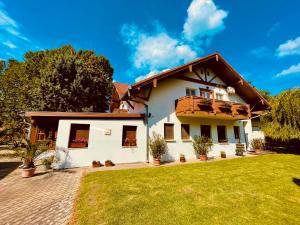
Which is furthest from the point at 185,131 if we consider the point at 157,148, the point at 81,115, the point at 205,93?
the point at 81,115

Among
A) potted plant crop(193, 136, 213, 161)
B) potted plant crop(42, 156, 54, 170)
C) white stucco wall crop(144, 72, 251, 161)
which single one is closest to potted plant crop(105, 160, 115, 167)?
potted plant crop(42, 156, 54, 170)

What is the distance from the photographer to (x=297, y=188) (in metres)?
6.61

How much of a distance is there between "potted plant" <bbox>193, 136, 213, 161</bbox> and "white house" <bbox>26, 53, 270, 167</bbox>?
483 millimetres

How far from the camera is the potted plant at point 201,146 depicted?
1323cm

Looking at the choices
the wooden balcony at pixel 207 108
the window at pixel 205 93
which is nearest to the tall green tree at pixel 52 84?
the wooden balcony at pixel 207 108

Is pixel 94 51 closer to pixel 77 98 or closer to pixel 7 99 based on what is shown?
pixel 77 98

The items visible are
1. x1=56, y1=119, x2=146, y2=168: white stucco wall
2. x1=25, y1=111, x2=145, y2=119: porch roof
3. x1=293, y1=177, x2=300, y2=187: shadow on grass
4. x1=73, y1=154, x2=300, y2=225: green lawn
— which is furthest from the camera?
x1=25, y1=111, x2=145, y2=119: porch roof

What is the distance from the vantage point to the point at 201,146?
13516 mm

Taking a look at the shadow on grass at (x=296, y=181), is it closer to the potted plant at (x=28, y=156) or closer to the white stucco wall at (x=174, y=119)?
the white stucco wall at (x=174, y=119)

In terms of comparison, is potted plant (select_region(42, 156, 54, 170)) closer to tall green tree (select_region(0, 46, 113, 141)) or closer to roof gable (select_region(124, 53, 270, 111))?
roof gable (select_region(124, 53, 270, 111))

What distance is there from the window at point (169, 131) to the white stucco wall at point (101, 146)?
2.02 metres

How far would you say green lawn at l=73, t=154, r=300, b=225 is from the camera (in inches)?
171

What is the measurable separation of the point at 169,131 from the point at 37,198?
32.3ft

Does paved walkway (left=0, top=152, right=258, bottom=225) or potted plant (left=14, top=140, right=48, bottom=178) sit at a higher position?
potted plant (left=14, top=140, right=48, bottom=178)
